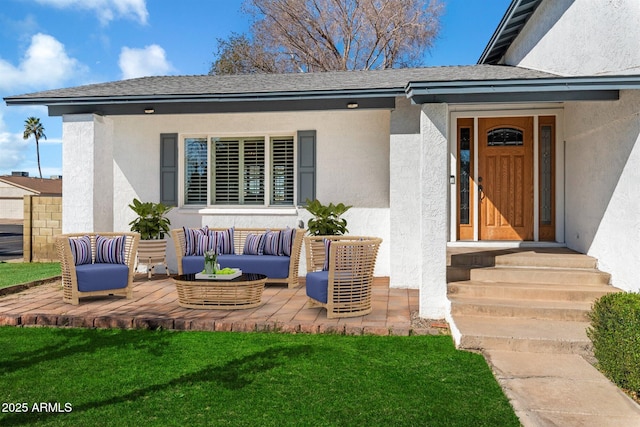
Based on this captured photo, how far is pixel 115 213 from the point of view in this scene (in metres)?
9.78

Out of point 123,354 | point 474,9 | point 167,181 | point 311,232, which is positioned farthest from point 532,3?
point 474,9

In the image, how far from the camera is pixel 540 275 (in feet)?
21.4

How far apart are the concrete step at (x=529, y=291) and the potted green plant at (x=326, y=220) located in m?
2.73

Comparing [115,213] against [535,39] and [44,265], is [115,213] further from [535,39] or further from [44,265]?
[535,39]

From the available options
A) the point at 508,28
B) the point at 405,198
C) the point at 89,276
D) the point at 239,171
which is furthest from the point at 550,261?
the point at 89,276

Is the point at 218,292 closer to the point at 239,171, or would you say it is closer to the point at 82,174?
the point at 82,174

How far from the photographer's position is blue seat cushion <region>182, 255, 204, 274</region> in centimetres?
812

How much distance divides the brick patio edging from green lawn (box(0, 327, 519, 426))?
0.14m

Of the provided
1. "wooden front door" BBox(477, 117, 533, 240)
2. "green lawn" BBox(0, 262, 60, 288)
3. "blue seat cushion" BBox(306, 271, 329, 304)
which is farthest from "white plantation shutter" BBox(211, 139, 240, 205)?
"wooden front door" BBox(477, 117, 533, 240)

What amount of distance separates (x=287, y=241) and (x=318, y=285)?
2249 millimetres

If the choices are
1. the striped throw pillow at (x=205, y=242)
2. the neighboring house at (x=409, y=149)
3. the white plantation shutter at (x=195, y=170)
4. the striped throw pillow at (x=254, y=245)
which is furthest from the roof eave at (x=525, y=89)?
the white plantation shutter at (x=195, y=170)

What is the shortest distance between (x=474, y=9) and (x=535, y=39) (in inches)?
721

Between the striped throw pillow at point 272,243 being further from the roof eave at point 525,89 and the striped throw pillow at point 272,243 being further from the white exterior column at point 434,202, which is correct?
the roof eave at point 525,89

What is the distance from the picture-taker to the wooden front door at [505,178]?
28.4ft
